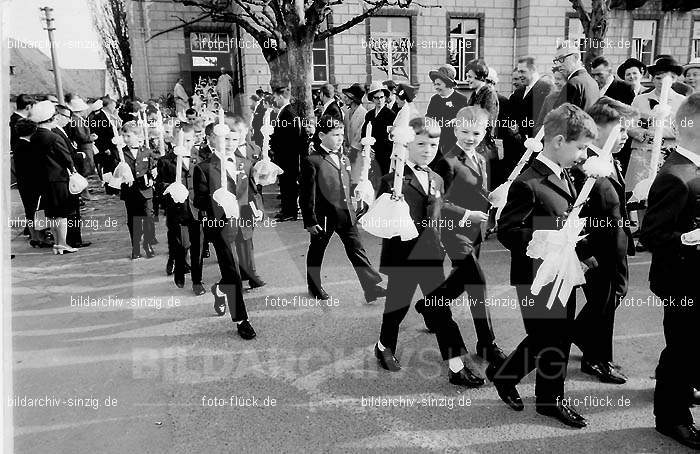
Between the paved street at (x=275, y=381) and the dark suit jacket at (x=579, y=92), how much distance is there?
196 centimetres

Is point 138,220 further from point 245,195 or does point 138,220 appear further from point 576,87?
point 576,87

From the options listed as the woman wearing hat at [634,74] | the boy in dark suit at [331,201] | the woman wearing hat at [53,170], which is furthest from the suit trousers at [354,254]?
the woman wearing hat at [634,74]

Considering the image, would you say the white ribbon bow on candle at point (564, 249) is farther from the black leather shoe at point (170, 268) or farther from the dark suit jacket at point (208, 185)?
the black leather shoe at point (170, 268)

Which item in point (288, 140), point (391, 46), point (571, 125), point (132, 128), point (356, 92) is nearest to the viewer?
point (571, 125)

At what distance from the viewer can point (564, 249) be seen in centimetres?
307

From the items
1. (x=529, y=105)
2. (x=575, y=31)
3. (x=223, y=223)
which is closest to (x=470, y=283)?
(x=223, y=223)

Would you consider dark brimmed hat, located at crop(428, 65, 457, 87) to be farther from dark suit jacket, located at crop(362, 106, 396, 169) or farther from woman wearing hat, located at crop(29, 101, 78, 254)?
woman wearing hat, located at crop(29, 101, 78, 254)

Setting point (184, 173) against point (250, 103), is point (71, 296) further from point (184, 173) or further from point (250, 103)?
point (250, 103)

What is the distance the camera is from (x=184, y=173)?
6441 mm

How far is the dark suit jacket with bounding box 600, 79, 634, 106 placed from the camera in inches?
271

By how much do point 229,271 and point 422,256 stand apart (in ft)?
5.85

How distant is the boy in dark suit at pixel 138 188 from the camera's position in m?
7.01

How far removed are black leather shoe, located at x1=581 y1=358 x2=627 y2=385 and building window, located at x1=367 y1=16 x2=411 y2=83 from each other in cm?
1555

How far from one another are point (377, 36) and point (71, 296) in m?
14.9
